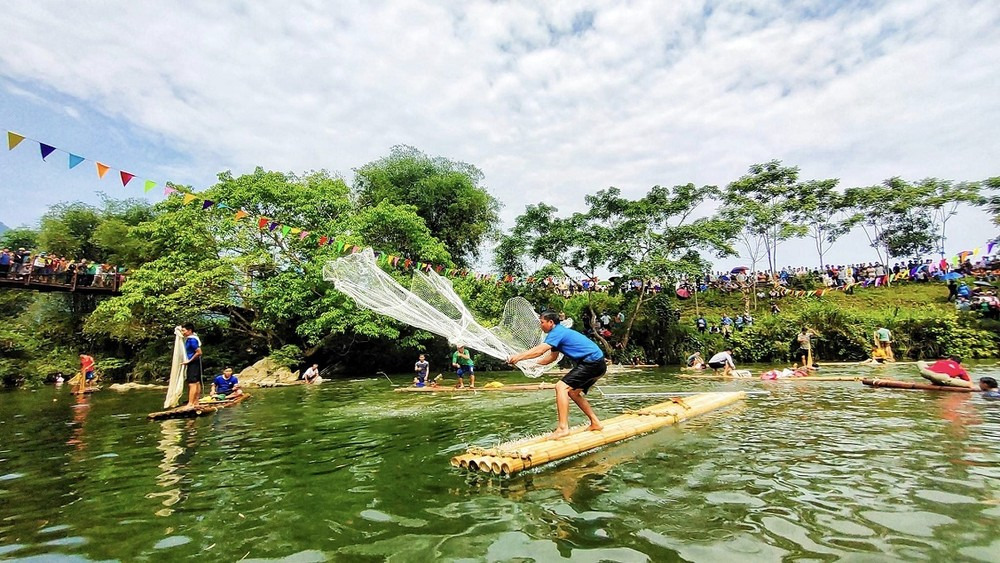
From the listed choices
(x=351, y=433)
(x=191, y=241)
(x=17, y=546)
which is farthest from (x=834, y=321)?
(x=191, y=241)

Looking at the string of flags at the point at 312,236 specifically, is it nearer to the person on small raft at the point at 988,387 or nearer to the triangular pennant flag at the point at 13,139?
the triangular pennant flag at the point at 13,139

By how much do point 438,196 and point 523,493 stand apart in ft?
106

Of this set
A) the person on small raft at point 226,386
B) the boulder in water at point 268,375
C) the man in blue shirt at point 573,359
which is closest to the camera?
the man in blue shirt at point 573,359

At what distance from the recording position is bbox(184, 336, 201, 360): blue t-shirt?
12.3m

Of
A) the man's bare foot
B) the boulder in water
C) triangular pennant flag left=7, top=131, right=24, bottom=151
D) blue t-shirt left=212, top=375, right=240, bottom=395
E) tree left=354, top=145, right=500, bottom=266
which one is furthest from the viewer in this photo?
tree left=354, top=145, right=500, bottom=266

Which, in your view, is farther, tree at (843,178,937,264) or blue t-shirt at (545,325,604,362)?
tree at (843,178,937,264)

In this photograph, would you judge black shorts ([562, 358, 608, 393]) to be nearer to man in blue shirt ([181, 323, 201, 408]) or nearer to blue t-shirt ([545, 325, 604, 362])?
blue t-shirt ([545, 325, 604, 362])

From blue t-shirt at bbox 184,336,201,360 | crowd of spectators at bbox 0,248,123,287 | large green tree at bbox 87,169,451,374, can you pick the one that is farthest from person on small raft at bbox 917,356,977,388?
crowd of spectators at bbox 0,248,123,287

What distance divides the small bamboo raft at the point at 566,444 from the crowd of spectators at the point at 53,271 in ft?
99.4

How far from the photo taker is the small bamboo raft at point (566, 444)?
5945mm

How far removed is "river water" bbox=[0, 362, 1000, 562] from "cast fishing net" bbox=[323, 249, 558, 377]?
204cm

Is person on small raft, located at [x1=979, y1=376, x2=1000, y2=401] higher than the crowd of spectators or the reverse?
the reverse

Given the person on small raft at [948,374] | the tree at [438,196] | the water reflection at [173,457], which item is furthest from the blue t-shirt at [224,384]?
the tree at [438,196]

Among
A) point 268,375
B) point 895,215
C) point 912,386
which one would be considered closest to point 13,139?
point 268,375
